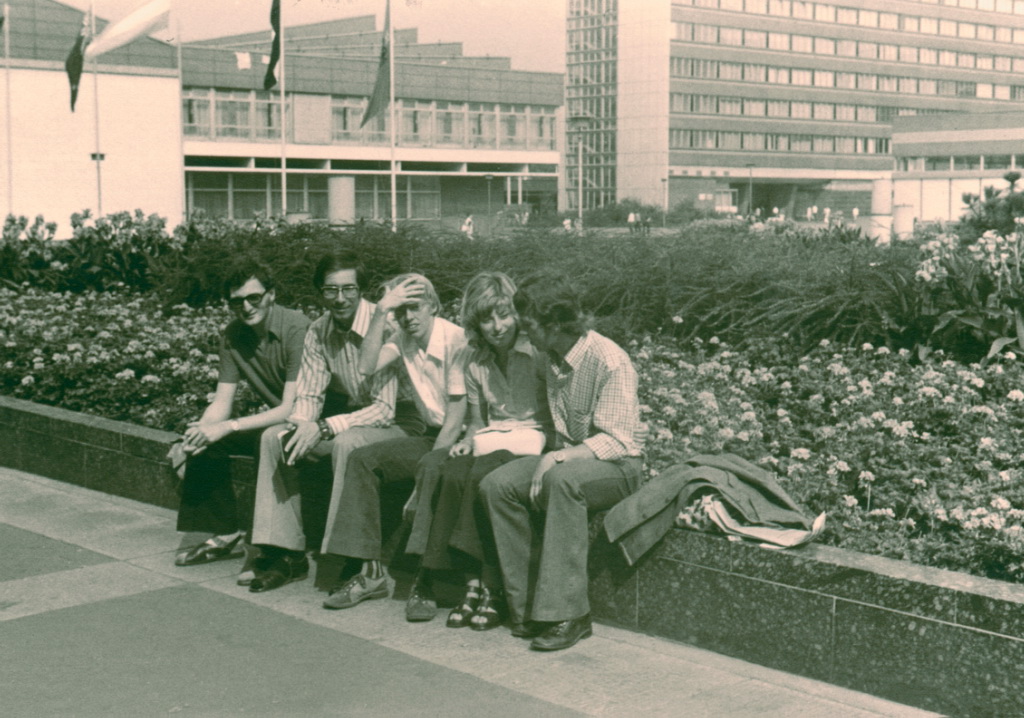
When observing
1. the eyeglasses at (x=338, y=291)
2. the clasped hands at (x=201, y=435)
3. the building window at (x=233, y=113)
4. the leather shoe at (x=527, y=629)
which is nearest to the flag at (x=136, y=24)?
the clasped hands at (x=201, y=435)

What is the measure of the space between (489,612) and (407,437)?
3.23 ft

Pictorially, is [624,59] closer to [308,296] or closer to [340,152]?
[340,152]

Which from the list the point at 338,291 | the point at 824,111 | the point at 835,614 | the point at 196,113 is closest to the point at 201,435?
the point at 338,291

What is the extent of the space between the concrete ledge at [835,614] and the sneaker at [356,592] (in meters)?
0.96

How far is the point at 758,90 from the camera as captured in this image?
120 m

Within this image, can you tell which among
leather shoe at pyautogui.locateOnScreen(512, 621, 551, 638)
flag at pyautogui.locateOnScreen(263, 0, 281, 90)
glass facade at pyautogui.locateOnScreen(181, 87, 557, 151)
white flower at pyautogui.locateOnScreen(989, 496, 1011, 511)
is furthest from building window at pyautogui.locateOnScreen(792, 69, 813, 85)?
leather shoe at pyautogui.locateOnScreen(512, 621, 551, 638)

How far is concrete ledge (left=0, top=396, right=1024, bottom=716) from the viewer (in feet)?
13.1

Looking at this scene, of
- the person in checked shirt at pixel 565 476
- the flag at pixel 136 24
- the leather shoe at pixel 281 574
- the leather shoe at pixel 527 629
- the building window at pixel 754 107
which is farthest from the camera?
the building window at pixel 754 107

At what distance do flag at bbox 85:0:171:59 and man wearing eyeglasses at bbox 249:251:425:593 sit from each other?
1848cm

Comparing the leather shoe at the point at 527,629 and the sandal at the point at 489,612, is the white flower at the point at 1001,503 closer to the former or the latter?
the leather shoe at the point at 527,629

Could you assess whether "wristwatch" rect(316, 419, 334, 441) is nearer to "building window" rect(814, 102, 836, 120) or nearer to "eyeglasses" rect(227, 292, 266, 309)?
"eyeglasses" rect(227, 292, 266, 309)

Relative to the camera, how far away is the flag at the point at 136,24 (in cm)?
2267

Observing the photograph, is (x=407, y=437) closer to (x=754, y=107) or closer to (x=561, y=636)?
(x=561, y=636)

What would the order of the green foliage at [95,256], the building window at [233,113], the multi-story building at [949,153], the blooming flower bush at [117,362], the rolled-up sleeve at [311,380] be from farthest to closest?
the multi-story building at [949,153] → the building window at [233,113] → the green foliage at [95,256] → the blooming flower bush at [117,362] → the rolled-up sleeve at [311,380]
